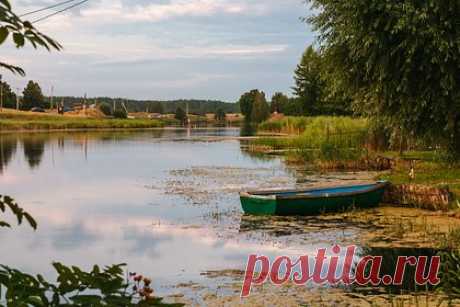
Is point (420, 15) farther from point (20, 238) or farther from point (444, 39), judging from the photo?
point (20, 238)

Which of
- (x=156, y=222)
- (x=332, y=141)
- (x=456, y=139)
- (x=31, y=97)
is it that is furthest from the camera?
(x=31, y=97)

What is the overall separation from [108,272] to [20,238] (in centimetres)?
1339

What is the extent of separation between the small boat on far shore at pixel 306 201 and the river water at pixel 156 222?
0.42m

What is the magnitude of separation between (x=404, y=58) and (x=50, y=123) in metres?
82.1

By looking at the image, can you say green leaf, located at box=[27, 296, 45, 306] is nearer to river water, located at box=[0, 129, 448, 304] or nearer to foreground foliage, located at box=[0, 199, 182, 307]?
foreground foliage, located at box=[0, 199, 182, 307]

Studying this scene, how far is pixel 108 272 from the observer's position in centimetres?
256

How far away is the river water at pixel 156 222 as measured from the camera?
496 inches

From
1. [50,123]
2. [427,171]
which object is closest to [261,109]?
[50,123]

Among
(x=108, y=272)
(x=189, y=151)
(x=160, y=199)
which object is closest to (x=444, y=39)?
(x=108, y=272)

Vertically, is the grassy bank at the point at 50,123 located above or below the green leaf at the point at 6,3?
below

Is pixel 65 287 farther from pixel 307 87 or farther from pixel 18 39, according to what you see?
pixel 307 87

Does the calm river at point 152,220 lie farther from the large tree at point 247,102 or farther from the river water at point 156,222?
the large tree at point 247,102

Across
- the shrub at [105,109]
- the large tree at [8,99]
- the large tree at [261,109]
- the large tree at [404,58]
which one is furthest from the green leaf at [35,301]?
the shrub at [105,109]

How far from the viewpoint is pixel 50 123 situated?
89.1 m
